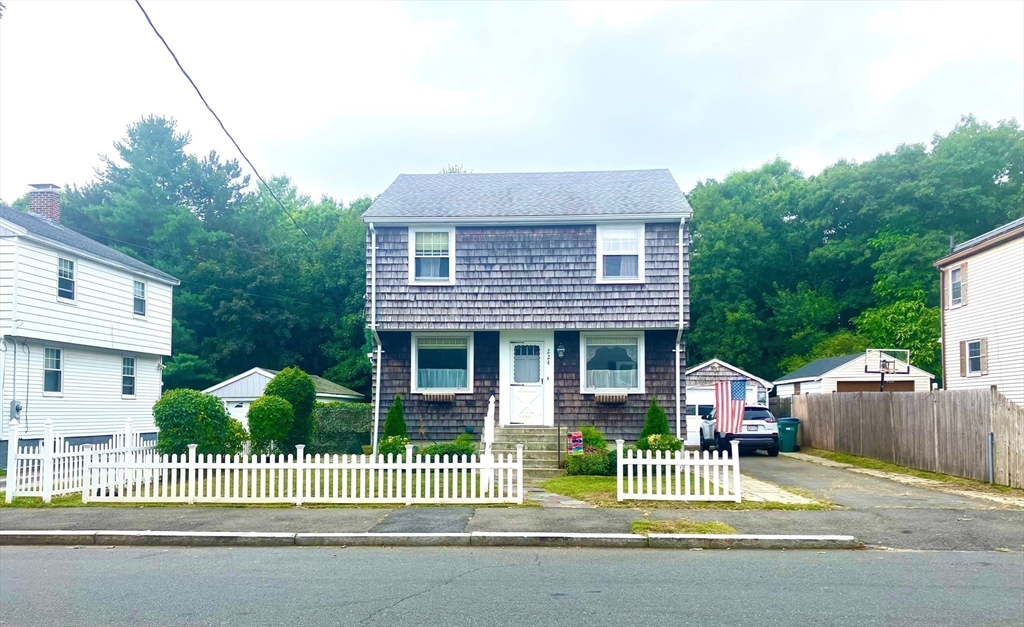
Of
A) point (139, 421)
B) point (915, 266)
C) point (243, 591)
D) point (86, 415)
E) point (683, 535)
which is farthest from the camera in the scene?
point (915, 266)

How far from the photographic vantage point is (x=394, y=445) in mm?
17625

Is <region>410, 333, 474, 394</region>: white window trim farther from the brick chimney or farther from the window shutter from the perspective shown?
the window shutter

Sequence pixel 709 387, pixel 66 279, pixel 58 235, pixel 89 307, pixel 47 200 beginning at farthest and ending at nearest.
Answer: pixel 709 387, pixel 47 200, pixel 89 307, pixel 58 235, pixel 66 279

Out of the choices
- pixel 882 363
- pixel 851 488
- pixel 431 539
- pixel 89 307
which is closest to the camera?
pixel 431 539

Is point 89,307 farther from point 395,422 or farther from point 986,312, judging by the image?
point 986,312

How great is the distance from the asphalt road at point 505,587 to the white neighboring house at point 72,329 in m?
13.3

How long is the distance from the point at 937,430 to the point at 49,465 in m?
17.8

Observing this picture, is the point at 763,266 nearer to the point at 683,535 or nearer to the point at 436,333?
the point at 436,333

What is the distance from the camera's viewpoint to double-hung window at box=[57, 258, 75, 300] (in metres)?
22.8

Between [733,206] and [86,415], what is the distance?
39.5 meters

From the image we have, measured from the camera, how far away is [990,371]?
993 inches

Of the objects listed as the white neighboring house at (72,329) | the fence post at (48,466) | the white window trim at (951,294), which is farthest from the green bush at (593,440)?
the white window trim at (951,294)

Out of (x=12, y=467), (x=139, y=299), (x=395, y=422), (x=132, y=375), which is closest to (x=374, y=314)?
(x=395, y=422)

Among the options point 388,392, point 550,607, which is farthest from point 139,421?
point 550,607
